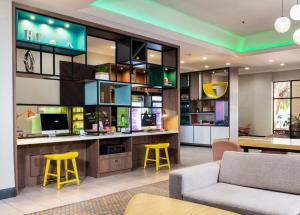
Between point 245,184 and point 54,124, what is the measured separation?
3.52 meters

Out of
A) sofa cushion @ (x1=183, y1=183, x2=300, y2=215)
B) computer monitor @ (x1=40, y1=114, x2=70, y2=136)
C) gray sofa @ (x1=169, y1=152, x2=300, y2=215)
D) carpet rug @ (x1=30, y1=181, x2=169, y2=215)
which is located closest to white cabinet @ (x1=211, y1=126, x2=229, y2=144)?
carpet rug @ (x1=30, y1=181, x2=169, y2=215)

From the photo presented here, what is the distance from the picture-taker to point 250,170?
→ 10.1 ft

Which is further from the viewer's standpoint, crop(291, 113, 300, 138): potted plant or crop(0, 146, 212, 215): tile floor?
crop(291, 113, 300, 138): potted plant

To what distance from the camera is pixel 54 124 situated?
16.8ft

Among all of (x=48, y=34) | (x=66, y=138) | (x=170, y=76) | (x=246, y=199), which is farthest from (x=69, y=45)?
(x=246, y=199)

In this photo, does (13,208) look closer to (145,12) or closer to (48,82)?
(48,82)

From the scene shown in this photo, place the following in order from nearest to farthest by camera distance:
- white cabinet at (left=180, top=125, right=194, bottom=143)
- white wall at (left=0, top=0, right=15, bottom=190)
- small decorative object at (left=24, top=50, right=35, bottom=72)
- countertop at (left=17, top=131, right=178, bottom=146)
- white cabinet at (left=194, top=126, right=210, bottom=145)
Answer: white wall at (left=0, top=0, right=15, bottom=190), countertop at (left=17, top=131, right=178, bottom=146), small decorative object at (left=24, top=50, right=35, bottom=72), white cabinet at (left=194, top=126, right=210, bottom=145), white cabinet at (left=180, top=125, right=194, bottom=143)

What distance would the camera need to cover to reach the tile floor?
3.69 m

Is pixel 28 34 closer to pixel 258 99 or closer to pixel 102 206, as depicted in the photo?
pixel 102 206

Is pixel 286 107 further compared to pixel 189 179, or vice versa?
pixel 286 107

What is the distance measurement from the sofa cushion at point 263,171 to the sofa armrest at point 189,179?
0.23 m

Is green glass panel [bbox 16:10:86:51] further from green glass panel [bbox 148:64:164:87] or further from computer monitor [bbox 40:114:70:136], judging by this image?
green glass panel [bbox 148:64:164:87]

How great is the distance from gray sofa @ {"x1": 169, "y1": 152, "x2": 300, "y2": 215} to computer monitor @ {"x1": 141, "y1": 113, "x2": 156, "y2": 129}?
340 cm

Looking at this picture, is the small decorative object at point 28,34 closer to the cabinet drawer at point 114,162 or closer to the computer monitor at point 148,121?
the cabinet drawer at point 114,162
